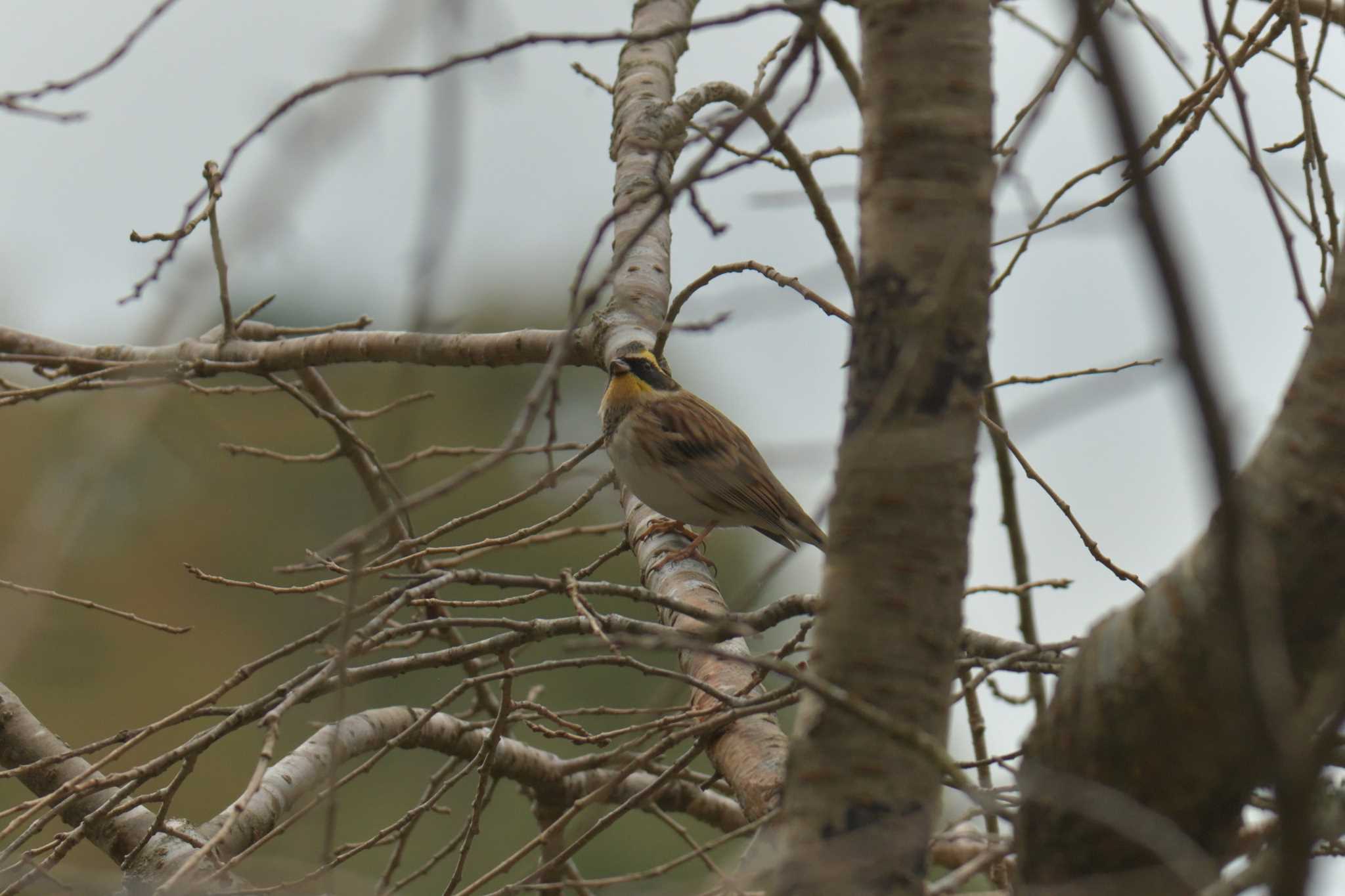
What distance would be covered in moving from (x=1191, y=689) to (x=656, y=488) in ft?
11.2

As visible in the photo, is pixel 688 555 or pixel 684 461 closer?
pixel 688 555

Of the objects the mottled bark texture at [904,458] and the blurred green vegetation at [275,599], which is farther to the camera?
the blurred green vegetation at [275,599]

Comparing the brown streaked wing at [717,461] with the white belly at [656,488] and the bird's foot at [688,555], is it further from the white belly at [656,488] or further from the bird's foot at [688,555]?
the bird's foot at [688,555]

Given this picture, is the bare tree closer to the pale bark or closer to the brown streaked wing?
the pale bark

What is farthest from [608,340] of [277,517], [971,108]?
[277,517]

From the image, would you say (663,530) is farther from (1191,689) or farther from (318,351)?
(1191,689)

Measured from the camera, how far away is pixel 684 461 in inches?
198

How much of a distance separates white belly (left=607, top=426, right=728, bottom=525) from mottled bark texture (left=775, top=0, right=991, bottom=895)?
124 inches

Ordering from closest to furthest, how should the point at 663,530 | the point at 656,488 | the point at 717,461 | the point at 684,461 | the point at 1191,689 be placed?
1. the point at 1191,689
2. the point at 663,530
3. the point at 656,488
4. the point at 684,461
5. the point at 717,461

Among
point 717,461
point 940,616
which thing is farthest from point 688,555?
point 940,616

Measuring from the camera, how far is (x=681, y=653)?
3.61 meters

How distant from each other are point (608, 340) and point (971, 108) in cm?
279

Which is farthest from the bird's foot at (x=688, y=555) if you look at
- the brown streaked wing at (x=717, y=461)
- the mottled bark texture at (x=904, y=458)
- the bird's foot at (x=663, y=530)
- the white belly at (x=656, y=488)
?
the mottled bark texture at (x=904, y=458)

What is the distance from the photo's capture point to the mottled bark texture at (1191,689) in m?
1.37
